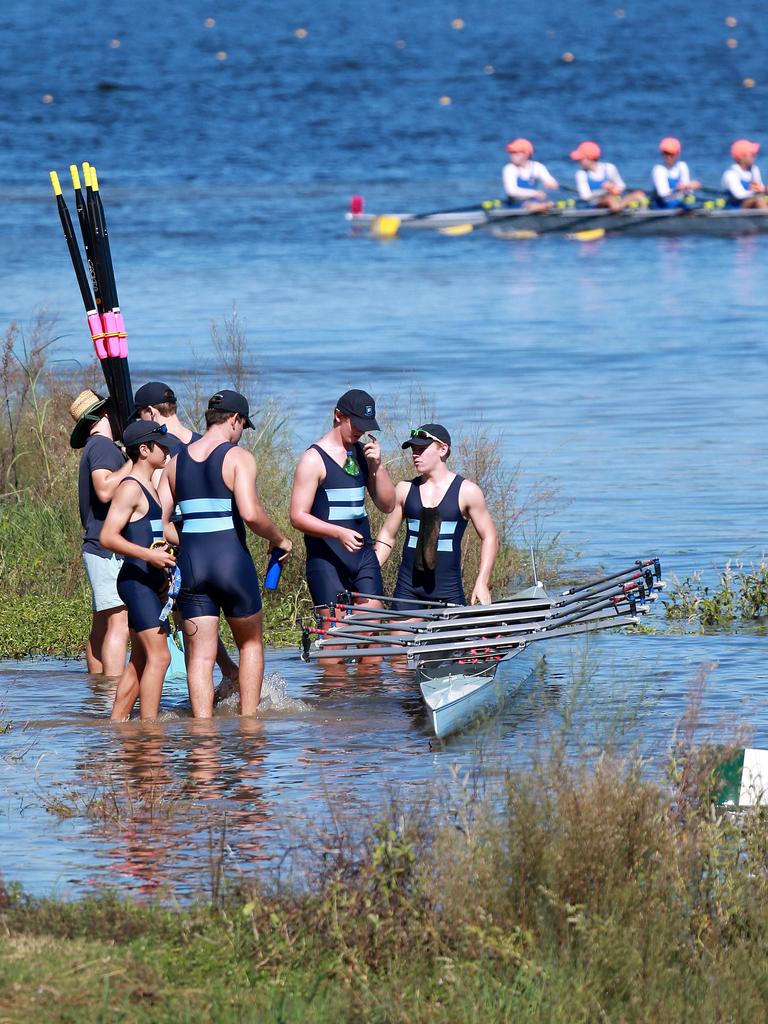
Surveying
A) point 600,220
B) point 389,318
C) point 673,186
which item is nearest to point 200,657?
point 389,318

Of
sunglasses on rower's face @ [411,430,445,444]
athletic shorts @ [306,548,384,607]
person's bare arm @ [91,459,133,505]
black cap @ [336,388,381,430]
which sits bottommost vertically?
athletic shorts @ [306,548,384,607]

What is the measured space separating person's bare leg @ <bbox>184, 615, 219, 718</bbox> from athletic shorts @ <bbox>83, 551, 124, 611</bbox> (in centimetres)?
108

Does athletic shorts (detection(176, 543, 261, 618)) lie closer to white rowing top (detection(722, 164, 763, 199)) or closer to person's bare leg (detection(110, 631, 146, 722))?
person's bare leg (detection(110, 631, 146, 722))

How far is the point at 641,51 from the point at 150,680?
274 ft

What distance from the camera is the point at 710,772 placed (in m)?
7.39

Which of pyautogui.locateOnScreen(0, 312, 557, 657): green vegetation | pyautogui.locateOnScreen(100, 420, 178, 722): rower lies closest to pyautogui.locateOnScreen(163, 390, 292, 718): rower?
pyautogui.locateOnScreen(100, 420, 178, 722): rower

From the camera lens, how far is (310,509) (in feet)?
38.3

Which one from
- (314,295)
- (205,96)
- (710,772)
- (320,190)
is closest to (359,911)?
(710,772)

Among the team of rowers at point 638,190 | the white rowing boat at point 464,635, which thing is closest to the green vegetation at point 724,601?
the white rowing boat at point 464,635

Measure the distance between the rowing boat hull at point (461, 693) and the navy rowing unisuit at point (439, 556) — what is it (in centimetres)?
79

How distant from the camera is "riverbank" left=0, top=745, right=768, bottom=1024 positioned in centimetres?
645

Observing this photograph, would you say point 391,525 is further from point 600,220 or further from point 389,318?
point 600,220

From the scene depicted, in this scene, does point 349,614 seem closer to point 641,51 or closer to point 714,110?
point 714,110

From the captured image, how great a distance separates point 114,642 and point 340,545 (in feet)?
5.00
